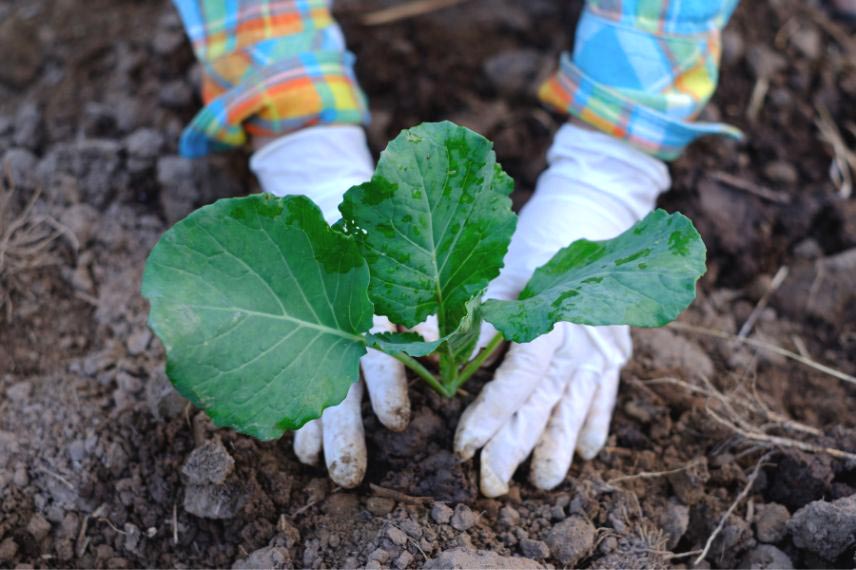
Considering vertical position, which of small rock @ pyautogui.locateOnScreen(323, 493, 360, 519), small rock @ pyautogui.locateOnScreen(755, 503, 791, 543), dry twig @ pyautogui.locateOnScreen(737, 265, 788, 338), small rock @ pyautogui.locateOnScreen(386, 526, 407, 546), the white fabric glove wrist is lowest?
dry twig @ pyautogui.locateOnScreen(737, 265, 788, 338)

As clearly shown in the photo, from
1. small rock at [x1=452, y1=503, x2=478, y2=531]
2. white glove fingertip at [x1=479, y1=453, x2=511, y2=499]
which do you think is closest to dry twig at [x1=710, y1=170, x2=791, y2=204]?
white glove fingertip at [x1=479, y1=453, x2=511, y2=499]

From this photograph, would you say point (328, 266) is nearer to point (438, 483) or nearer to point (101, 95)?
point (438, 483)

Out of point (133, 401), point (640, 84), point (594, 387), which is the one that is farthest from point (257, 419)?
point (640, 84)

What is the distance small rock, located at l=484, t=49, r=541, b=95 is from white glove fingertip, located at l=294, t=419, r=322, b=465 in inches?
47.0

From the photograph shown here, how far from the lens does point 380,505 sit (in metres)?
1.47

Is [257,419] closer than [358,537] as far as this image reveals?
Yes

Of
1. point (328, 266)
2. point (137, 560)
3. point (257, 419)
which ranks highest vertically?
point (328, 266)

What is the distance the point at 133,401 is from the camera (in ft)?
5.41

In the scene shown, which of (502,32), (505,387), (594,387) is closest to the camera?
(505,387)

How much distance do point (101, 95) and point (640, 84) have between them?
141 cm

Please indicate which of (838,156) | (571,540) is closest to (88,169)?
(571,540)

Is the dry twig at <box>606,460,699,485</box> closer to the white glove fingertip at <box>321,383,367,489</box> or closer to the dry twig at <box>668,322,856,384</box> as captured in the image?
the dry twig at <box>668,322,856,384</box>

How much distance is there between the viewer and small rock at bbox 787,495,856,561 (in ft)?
4.66

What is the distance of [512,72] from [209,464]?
1.40 metres
